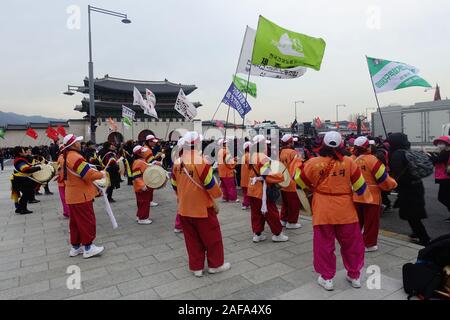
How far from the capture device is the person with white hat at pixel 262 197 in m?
4.89

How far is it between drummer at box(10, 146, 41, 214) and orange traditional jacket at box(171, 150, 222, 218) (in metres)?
6.11

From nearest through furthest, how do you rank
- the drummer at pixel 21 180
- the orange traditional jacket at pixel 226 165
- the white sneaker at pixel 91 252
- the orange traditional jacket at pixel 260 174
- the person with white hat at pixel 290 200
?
the white sneaker at pixel 91 252
the orange traditional jacket at pixel 260 174
the person with white hat at pixel 290 200
the drummer at pixel 21 180
the orange traditional jacket at pixel 226 165

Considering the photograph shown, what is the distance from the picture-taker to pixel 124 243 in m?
5.39

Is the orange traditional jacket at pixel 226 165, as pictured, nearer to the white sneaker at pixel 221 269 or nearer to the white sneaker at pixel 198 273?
the white sneaker at pixel 221 269

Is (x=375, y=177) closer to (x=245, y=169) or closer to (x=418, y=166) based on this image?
(x=418, y=166)

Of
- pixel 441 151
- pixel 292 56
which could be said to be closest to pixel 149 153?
pixel 292 56

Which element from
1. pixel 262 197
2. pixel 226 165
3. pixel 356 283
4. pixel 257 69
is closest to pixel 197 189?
pixel 262 197

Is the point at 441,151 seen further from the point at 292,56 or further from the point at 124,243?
the point at 124,243

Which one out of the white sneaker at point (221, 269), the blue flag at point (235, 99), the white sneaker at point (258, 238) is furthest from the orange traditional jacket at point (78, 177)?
the blue flag at point (235, 99)

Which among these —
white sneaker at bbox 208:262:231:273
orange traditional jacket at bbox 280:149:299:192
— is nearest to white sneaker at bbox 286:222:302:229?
orange traditional jacket at bbox 280:149:299:192

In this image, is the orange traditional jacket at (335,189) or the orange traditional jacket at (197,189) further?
the orange traditional jacket at (197,189)

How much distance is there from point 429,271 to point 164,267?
123 inches

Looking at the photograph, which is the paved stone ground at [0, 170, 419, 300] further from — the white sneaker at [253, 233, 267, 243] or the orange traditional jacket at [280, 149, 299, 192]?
the orange traditional jacket at [280, 149, 299, 192]

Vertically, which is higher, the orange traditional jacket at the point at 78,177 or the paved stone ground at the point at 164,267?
the orange traditional jacket at the point at 78,177
